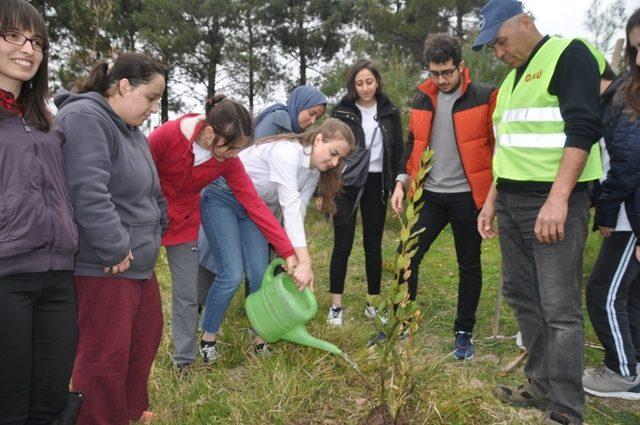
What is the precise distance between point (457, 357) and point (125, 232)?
2.02 m

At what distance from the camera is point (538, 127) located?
210cm

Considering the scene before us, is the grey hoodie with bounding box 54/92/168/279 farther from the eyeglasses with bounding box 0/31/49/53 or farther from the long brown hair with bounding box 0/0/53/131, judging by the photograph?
the eyeglasses with bounding box 0/31/49/53

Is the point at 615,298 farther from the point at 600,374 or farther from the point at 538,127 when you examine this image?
the point at 538,127

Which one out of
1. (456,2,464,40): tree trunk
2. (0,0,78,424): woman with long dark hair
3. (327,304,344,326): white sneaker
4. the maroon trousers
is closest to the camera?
(0,0,78,424): woman with long dark hair

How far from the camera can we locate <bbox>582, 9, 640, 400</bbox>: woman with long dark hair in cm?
233

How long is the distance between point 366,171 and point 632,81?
1.48 metres

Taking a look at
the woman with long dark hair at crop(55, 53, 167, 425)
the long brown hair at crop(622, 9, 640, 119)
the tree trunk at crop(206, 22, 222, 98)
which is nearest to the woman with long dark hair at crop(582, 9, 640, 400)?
the long brown hair at crop(622, 9, 640, 119)

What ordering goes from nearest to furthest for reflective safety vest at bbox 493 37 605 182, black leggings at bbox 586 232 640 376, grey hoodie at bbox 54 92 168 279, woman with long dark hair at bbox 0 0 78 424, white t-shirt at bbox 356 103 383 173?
1. woman with long dark hair at bbox 0 0 78 424
2. grey hoodie at bbox 54 92 168 279
3. reflective safety vest at bbox 493 37 605 182
4. black leggings at bbox 586 232 640 376
5. white t-shirt at bbox 356 103 383 173

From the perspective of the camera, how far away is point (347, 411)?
6.86 ft

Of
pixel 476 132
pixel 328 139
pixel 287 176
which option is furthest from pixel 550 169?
pixel 287 176

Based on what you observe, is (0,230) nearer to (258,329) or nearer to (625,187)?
(258,329)

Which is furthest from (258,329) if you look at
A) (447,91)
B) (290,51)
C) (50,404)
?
(290,51)

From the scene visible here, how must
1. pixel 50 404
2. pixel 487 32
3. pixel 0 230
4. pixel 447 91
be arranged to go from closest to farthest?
pixel 0 230
pixel 50 404
pixel 487 32
pixel 447 91

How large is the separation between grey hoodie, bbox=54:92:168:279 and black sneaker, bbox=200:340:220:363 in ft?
2.69
